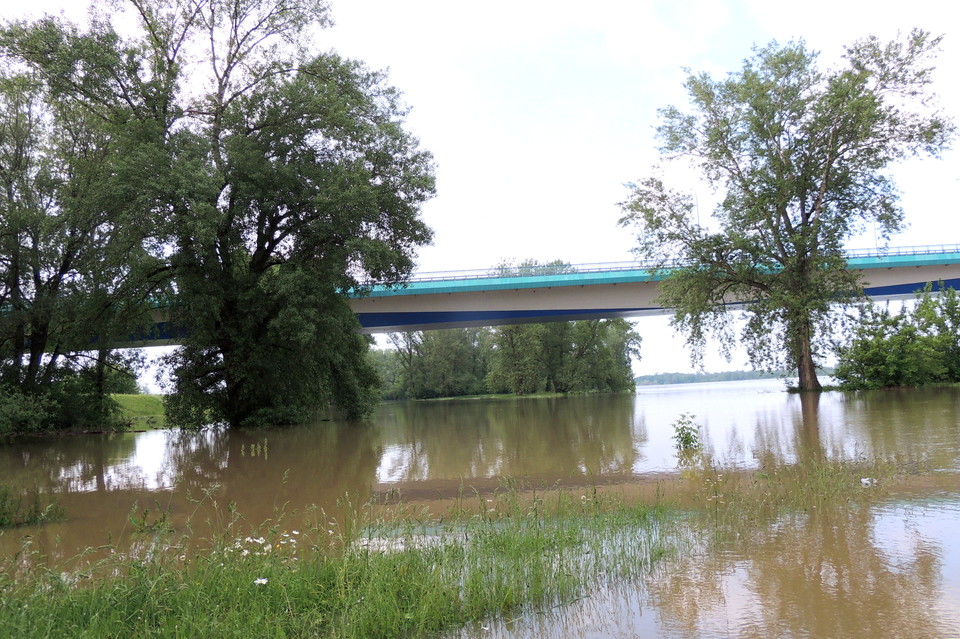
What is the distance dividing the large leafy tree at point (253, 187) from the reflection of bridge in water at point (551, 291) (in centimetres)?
1222

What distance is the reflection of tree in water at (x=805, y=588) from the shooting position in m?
3.79

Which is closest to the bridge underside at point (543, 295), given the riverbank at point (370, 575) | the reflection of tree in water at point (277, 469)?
the reflection of tree in water at point (277, 469)

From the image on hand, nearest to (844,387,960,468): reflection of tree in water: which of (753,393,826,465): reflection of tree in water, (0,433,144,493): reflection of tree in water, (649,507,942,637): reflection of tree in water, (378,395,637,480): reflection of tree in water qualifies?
(753,393,826,465): reflection of tree in water

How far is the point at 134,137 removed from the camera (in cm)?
2175

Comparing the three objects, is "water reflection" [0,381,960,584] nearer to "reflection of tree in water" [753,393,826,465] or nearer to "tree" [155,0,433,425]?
"reflection of tree in water" [753,393,826,465]

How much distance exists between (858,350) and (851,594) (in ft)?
109

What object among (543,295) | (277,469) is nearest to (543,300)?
(543,295)

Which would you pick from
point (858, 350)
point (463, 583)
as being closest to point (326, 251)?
point (463, 583)

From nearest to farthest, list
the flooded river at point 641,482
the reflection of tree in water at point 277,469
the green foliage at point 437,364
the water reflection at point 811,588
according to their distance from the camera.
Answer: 1. the water reflection at point 811,588
2. the flooded river at point 641,482
3. the reflection of tree in water at point 277,469
4. the green foliage at point 437,364

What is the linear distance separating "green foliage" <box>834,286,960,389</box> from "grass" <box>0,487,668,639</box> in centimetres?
3068

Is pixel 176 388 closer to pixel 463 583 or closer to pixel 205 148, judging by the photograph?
pixel 205 148

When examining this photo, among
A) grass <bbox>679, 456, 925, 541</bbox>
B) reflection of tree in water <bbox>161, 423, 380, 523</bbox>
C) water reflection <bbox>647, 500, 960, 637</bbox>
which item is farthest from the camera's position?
reflection of tree in water <bbox>161, 423, 380, 523</bbox>

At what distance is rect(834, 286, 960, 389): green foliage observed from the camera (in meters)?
31.9

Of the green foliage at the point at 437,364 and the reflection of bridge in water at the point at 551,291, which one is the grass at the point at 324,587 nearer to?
the reflection of bridge in water at the point at 551,291
